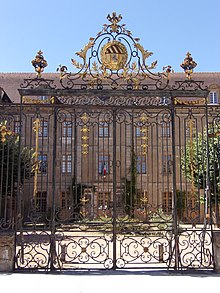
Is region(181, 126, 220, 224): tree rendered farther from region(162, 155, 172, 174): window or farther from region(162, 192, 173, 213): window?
region(162, 192, 173, 213): window

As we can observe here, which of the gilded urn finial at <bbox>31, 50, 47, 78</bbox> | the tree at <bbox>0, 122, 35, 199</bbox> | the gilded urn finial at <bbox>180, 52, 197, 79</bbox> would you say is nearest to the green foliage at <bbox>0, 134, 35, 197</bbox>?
the tree at <bbox>0, 122, 35, 199</bbox>

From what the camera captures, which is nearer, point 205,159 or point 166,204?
point 166,204

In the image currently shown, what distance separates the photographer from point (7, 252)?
5.85 meters

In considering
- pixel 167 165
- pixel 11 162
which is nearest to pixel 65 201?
pixel 167 165

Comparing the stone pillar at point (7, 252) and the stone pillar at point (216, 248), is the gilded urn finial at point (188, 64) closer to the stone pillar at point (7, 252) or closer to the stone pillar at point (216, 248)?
the stone pillar at point (216, 248)

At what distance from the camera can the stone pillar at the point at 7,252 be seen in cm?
583

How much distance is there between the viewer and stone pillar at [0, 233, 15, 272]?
19.1 ft

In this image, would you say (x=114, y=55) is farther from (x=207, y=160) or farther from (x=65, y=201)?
(x=65, y=201)
